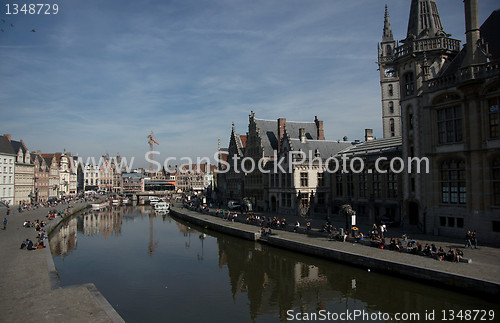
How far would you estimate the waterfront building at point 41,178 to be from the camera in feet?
307

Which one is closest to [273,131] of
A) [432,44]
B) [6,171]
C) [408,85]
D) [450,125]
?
[408,85]

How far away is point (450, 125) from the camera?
28422 mm

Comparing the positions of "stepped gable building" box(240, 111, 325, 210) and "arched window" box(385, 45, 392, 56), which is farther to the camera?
"arched window" box(385, 45, 392, 56)

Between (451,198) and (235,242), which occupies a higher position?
(451,198)

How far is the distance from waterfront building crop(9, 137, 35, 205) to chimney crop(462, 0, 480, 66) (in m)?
86.3

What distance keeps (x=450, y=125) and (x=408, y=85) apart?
19.0 ft

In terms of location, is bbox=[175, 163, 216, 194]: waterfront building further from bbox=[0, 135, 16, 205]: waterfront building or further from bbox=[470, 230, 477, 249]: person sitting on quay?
bbox=[470, 230, 477, 249]: person sitting on quay

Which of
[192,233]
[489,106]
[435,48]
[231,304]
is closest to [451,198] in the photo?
[489,106]

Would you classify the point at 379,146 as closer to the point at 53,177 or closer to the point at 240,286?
the point at 240,286

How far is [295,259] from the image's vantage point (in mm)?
28000

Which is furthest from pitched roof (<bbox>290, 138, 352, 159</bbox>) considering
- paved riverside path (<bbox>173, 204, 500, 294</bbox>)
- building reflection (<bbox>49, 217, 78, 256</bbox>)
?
building reflection (<bbox>49, 217, 78, 256</bbox>)

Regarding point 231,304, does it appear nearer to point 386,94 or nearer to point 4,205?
point 386,94

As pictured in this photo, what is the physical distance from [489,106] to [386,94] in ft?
138

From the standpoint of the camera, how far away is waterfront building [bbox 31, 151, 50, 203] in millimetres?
93562
